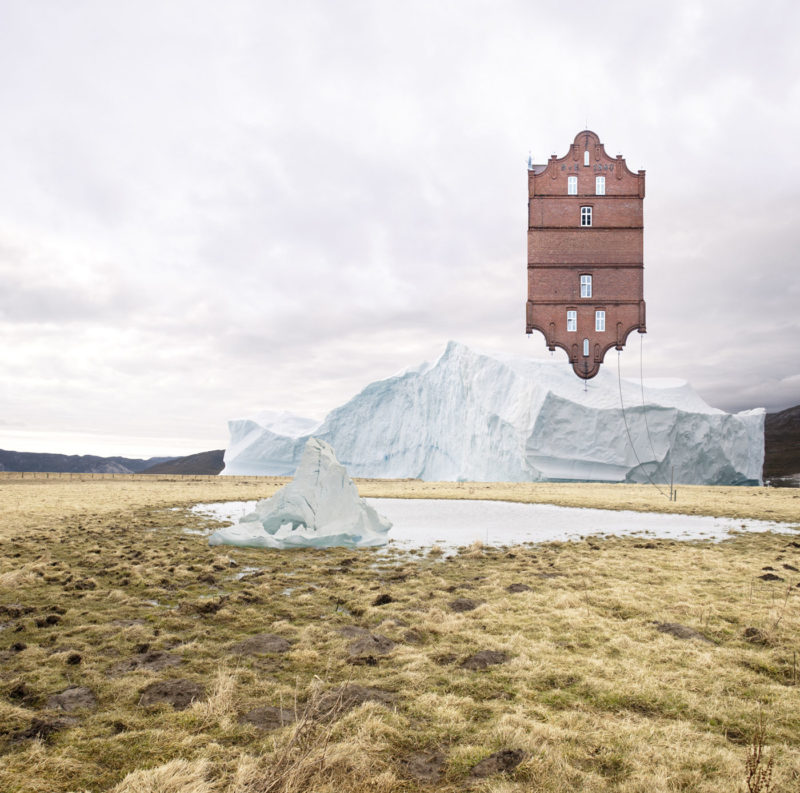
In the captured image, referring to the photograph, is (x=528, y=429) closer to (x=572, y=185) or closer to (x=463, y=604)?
(x=572, y=185)

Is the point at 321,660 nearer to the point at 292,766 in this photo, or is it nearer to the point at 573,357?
the point at 292,766

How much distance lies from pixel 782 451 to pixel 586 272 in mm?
155262

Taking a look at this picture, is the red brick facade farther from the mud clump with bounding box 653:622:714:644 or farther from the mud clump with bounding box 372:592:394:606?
the mud clump with bounding box 653:622:714:644

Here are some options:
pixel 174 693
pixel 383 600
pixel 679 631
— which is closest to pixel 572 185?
pixel 383 600

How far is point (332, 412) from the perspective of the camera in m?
68.0

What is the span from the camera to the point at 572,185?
2753 cm

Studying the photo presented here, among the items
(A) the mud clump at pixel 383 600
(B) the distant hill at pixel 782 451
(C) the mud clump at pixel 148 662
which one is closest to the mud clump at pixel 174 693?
(C) the mud clump at pixel 148 662

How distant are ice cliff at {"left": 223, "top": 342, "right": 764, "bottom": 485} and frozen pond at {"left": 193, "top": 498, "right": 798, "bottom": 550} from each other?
25.3 m

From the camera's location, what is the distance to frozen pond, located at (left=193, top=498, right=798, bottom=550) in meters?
15.9

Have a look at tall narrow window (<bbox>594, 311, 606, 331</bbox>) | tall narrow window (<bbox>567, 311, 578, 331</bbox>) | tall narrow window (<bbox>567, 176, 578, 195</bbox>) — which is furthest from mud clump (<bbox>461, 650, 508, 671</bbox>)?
tall narrow window (<bbox>567, 176, 578, 195</bbox>)

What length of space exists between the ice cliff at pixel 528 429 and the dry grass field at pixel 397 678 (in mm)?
41694

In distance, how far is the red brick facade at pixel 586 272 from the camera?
25.8 meters

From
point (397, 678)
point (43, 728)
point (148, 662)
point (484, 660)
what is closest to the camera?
point (43, 728)

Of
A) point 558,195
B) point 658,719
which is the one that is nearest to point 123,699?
point 658,719
